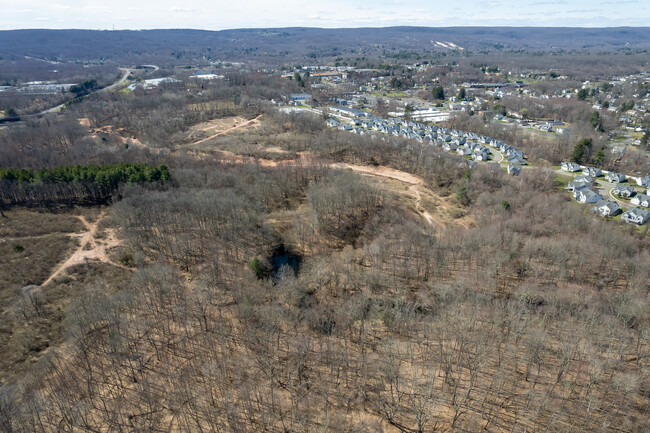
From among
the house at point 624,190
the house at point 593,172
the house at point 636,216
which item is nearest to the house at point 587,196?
the house at point 636,216

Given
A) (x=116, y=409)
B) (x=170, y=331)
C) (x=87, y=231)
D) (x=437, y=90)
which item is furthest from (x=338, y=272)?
(x=437, y=90)

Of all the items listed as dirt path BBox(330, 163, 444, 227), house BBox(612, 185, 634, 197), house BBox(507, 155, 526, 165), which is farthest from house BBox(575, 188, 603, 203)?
dirt path BBox(330, 163, 444, 227)

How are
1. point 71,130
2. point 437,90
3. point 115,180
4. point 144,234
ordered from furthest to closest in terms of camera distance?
1. point 437,90
2. point 71,130
3. point 115,180
4. point 144,234

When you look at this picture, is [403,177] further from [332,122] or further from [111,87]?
[111,87]

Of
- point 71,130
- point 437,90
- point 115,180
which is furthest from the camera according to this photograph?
point 437,90

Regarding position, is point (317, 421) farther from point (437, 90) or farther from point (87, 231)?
point (437, 90)

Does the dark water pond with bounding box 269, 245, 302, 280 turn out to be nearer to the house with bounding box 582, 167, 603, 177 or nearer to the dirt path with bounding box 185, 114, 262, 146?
the dirt path with bounding box 185, 114, 262, 146

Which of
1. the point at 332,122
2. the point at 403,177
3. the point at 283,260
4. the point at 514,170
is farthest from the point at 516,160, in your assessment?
the point at 283,260
